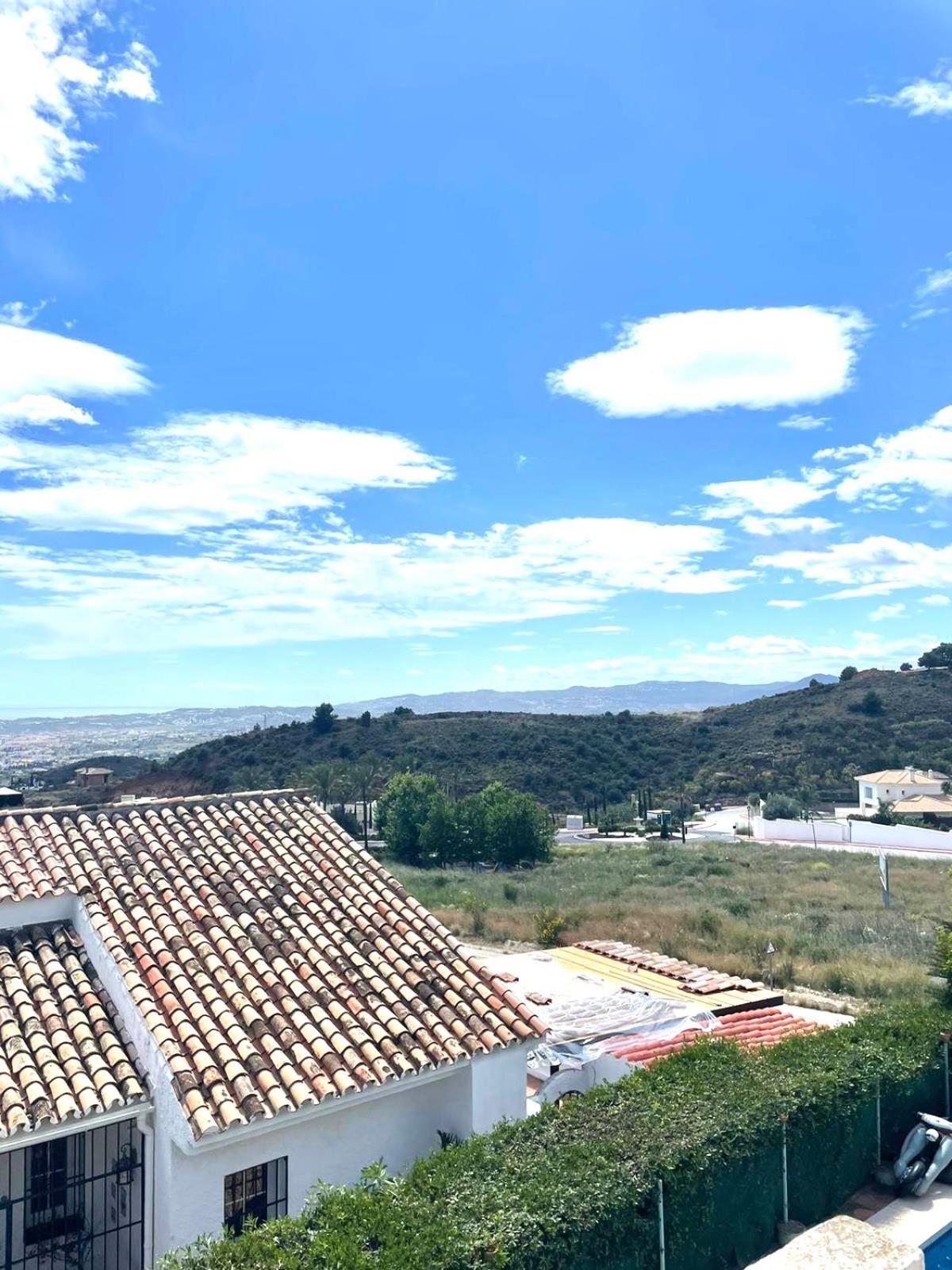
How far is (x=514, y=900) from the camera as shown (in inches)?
1067

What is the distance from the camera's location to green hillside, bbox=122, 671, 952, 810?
2731 inches

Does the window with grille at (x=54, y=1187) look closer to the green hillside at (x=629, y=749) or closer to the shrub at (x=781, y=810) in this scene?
the green hillside at (x=629, y=749)

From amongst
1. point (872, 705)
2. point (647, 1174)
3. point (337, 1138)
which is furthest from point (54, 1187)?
point (872, 705)

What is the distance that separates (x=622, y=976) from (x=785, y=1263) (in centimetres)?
966

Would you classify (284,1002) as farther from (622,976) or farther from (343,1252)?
(622,976)

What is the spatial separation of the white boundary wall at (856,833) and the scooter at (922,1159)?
140 ft

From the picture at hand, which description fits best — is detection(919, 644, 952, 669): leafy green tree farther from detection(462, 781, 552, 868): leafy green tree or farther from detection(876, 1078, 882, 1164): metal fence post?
detection(876, 1078, 882, 1164): metal fence post

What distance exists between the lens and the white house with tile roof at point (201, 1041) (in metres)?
6.66

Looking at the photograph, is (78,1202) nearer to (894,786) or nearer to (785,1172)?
(785,1172)

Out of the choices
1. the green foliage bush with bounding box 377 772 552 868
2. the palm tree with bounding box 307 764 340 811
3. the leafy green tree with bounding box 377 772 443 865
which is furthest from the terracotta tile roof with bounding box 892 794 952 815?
the palm tree with bounding box 307 764 340 811

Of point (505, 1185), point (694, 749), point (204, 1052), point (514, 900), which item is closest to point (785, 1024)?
A: point (505, 1185)

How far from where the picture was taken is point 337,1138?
7527 mm

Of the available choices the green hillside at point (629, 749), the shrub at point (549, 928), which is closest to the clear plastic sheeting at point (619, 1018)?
the shrub at point (549, 928)

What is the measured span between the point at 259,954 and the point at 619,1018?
248 inches
